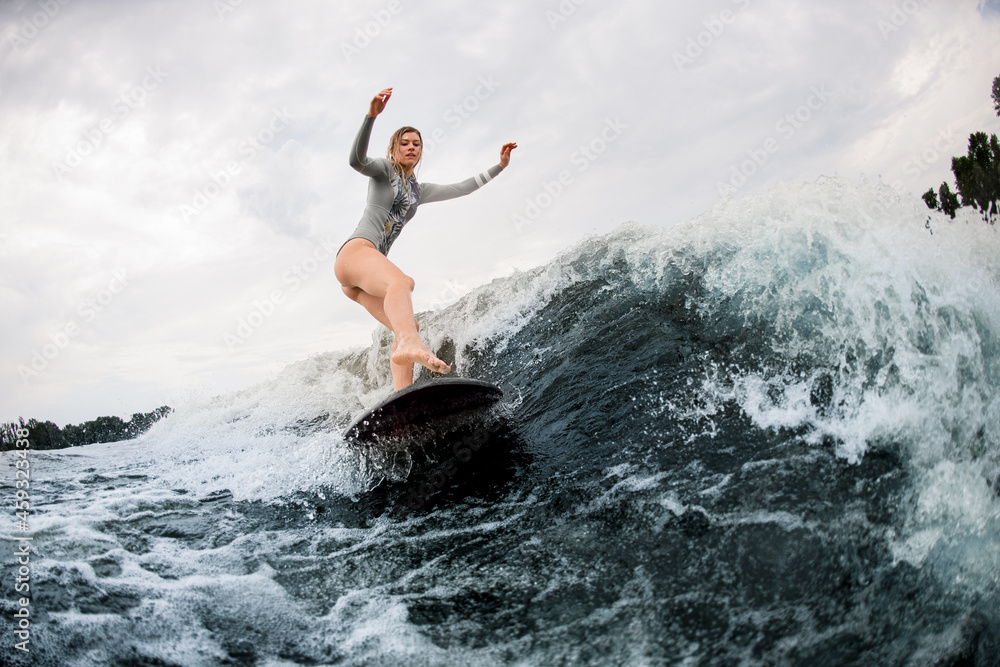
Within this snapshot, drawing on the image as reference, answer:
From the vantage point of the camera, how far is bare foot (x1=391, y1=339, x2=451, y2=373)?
2719mm

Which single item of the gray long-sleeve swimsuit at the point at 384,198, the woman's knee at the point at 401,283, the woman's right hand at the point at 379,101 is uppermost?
the woman's right hand at the point at 379,101

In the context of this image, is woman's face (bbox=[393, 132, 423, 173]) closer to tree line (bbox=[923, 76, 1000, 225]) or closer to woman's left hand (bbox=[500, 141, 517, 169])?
woman's left hand (bbox=[500, 141, 517, 169])

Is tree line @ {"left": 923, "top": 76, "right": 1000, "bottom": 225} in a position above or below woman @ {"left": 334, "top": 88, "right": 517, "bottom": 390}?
above

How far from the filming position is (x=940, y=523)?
1.93 meters

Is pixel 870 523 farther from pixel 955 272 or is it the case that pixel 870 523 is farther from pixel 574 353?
pixel 574 353

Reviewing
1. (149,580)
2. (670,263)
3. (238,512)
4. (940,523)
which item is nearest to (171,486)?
(238,512)

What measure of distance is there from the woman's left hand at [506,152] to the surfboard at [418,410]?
6.26ft

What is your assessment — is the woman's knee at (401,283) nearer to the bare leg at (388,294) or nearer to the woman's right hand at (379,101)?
the bare leg at (388,294)

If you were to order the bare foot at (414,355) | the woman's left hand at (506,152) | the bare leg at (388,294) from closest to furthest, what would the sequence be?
1. the bare foot at (414,355)
2. the bare leg at (388,294)
3. the woman's left hand at (506,152)

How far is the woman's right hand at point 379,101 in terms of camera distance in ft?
9.84

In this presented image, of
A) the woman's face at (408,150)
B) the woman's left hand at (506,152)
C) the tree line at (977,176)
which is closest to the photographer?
the woman's face at (408,150)

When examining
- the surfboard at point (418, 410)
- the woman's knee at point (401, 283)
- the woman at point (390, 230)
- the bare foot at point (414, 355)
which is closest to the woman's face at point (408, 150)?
the woman at point (390, 230)

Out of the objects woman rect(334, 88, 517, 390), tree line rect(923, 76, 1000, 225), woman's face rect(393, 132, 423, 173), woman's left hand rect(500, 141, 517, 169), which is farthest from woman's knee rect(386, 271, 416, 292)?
tree line rect(923, 76, 1000, 225)

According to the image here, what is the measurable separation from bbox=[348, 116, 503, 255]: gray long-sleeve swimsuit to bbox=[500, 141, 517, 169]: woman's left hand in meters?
0.60
